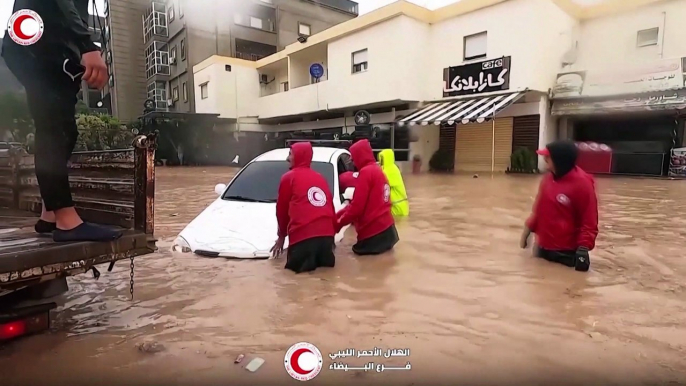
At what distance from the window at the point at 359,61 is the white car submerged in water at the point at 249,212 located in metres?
11.0

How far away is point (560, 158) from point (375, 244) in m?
1.80

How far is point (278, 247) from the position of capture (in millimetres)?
3676

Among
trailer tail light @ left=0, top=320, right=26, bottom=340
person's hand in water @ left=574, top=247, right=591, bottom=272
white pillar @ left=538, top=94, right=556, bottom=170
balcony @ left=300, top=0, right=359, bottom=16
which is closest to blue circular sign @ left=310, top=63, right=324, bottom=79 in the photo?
balcony @ left=300, top=0, right=359, bottom=16

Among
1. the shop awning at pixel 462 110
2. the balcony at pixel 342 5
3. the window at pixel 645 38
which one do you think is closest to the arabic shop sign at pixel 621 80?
the window at pixel 645 38

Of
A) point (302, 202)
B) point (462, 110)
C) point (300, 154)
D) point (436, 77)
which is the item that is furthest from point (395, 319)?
point (436, 77)

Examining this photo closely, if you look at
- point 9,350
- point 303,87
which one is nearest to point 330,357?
point 9,350

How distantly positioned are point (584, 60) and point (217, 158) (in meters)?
3.34

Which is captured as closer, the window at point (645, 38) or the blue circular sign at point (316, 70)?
the window at point (645, 38)

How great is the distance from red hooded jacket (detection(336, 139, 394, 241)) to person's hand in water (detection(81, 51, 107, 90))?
8.34ft

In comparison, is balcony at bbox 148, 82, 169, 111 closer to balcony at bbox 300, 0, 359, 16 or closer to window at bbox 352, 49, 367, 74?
window at bbox 352, 49, 367, 74

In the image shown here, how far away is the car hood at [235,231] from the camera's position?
3.76m

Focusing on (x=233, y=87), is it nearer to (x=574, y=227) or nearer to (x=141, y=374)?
(x=141, y=374)

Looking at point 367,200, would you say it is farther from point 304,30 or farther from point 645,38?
point 304,30

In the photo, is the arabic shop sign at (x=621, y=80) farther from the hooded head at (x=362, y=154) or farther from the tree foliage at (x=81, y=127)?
the tree foliage at (x=81, y=127)
